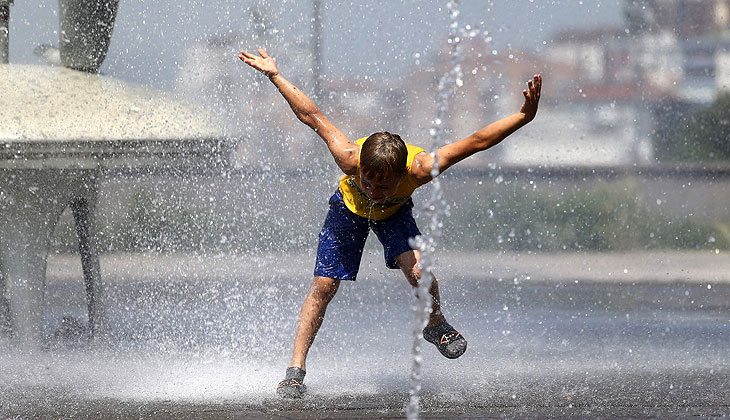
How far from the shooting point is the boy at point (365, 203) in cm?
286

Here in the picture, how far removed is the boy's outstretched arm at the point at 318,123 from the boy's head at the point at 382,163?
0.23 ft

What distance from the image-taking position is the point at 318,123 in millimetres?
3045

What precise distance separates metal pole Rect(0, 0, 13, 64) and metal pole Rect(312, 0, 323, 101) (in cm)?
229

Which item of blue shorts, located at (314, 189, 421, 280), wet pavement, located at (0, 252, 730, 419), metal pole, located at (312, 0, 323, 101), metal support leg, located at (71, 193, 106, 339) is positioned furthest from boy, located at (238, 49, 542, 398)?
metal pole, located at (312, 0, 323, 101)

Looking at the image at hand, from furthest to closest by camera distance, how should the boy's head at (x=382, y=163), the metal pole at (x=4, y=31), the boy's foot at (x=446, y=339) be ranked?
the metal pole at (x=4, y=31) < the boy's foot at (x=446, y=339) < the boy's head at (x=382, y=163)

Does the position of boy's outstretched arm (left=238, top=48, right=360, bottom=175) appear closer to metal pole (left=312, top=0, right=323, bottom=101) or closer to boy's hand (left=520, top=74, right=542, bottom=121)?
boy's hand (left=520, top=74, right=542, bottom=121)

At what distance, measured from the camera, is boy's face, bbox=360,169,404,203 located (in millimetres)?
2859

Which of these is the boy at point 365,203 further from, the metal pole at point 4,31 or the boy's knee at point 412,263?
the metal pole at point 4,31

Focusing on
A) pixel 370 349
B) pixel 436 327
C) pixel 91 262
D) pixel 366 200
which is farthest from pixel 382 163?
pixel 91 262

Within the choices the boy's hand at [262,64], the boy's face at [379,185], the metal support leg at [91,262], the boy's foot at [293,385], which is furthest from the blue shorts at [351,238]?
the metal support leg at [91,262]

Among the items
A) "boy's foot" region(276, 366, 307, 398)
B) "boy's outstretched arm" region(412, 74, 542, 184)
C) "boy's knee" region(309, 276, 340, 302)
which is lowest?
"boy's foot" region(276, 366, 307, 398)

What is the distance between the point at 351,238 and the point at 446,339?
44 centimetres

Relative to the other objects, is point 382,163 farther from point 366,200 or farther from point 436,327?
point 436,327

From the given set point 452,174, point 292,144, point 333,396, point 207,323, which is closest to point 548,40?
point 452,174
